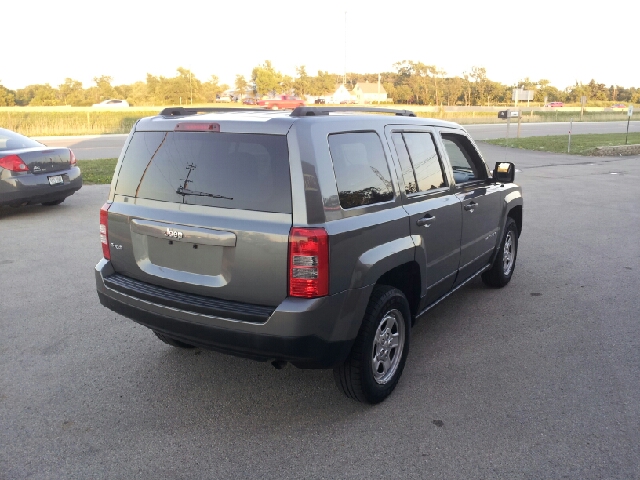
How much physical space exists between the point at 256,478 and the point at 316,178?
5.38 ft

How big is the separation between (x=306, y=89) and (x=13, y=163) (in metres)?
79.1

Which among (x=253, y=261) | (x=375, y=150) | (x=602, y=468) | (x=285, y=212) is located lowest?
(x=602, y=468)

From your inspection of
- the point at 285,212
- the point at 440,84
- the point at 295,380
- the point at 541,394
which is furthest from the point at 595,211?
the point at 440,84

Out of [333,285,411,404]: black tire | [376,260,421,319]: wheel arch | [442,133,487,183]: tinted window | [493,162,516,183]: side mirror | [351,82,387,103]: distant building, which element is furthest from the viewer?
[351,82,387,103]: distant building

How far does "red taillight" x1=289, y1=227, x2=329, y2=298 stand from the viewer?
123 inches

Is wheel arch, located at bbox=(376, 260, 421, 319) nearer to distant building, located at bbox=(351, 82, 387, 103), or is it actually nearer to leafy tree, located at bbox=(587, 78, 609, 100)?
distant building, located at bbox=(351, 82, 387, 103)

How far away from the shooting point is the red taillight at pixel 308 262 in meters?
3.12

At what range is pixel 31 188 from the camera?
9477 mm

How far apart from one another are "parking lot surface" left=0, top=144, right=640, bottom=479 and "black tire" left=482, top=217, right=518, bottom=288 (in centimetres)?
14

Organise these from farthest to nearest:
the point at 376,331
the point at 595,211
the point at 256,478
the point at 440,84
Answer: the point at 440,84
the point at 595,211
the point at 376,331
the point at 256,478

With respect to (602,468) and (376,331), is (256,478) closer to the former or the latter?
(376,331)

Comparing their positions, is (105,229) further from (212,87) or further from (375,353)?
(212,87)

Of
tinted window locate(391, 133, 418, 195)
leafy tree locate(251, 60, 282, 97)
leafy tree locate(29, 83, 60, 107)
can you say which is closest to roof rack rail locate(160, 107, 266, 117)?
tinted window locate(391, 133, 418, 195)

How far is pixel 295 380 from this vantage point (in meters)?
4.16
